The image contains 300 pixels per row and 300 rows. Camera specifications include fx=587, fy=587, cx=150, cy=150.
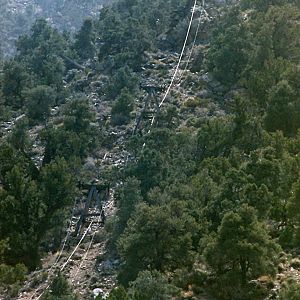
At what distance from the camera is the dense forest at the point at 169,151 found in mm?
26484

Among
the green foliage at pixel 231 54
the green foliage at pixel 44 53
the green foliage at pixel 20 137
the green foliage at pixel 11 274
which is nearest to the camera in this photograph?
the green foliage at pixel 11 274

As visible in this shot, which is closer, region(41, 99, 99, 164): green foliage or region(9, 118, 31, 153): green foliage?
region(41, 99, 99, 164): green foliage

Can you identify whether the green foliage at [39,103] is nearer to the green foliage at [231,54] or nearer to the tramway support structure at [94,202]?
the green foliage at [231,54]

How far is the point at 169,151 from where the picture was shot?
1757 inches

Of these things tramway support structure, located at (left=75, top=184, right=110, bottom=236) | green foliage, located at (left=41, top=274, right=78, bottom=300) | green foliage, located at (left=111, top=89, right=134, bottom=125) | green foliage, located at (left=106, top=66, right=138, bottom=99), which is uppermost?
green foliage, located at (left=106, top=66, right=138, bottom=99)

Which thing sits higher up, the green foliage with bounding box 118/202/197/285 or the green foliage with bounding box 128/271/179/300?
the green foliage with bounding box 118/202/197/285

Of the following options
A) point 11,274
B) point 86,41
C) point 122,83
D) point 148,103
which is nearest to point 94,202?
point 11,274

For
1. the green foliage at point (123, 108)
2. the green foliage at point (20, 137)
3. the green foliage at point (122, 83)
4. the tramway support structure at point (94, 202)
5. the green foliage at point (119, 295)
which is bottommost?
the green foliage at point (119, 295)

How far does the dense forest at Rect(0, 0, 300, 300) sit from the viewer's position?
86.9 ft

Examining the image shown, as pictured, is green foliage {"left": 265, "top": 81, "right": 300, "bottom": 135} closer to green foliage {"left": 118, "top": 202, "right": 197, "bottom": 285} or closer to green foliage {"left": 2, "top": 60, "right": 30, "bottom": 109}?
green foliage {"left": 118, "top": 202, "right": 197, "bottom": 285}

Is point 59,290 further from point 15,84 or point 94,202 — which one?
point 15,84

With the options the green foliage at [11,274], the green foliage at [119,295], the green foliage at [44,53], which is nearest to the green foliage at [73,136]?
the green foliage at [11,274]

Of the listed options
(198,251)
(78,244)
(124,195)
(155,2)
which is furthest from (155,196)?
(155,2)

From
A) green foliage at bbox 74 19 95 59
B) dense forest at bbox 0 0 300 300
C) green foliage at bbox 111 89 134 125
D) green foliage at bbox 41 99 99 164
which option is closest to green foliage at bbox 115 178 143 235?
dense forest at bbox 0 0 300 300
